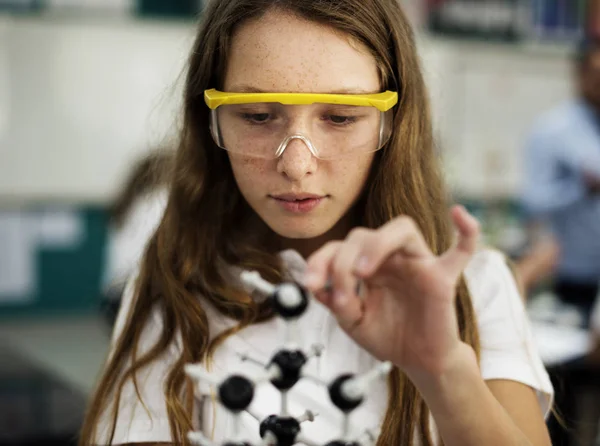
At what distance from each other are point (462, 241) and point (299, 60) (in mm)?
395

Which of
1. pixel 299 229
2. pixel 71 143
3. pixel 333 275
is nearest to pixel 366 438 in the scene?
pixel 333 275

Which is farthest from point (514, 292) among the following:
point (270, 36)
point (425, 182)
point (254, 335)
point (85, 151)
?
point (85, 151)

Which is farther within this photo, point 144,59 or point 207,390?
point 144,59

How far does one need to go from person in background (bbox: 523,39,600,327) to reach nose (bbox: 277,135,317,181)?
2557mm

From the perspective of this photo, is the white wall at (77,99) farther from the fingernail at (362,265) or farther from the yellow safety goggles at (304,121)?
the fingernail at (362,265)

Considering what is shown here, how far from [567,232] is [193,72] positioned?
290 cm

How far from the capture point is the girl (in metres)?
0.94

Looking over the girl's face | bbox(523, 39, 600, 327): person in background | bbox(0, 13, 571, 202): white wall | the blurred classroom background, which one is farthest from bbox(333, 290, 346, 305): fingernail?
bbox(0, 13, 571, 202): white wall

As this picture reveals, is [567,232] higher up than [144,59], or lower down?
lower down

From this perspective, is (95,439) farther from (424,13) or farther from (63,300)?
(424,13)

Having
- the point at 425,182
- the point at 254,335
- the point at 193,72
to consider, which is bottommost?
the point at 254,335

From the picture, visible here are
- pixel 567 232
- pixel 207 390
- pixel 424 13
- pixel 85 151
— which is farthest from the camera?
pixel 424 13

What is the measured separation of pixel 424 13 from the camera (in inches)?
228

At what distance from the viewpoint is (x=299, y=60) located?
104 centimetres
